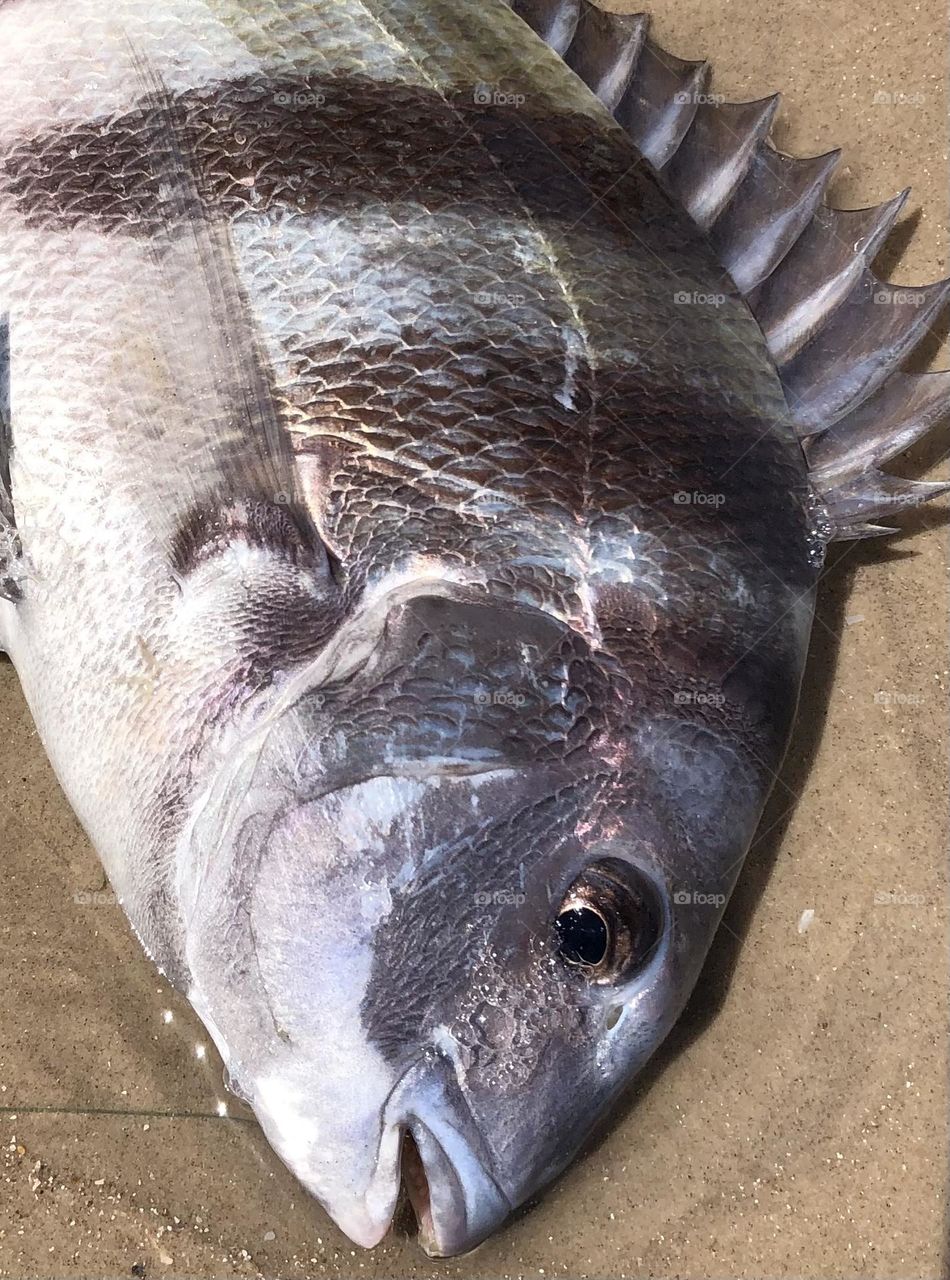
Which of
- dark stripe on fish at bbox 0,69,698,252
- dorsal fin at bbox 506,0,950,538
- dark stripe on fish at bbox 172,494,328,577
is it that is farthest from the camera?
dorsal fin at bbox 506,0,950,538

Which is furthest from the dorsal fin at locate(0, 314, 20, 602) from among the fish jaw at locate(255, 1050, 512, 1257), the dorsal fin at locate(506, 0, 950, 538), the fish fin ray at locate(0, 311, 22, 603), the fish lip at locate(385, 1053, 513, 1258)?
the dorsal fin at locate(506, 0, 950, 538)

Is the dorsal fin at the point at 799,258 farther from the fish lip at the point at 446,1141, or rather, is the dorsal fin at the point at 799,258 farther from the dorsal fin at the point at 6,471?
the dorsal fin at the point at 6,471

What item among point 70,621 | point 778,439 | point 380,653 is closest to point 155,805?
point 70,621

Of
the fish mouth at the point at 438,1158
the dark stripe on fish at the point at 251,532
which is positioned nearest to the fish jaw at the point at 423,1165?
the fish mouth at the point at 438,1158

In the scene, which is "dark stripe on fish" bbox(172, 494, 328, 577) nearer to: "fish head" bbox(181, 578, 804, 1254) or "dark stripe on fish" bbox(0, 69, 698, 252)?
"fish head" bbox(181, 578, 804, 1254)

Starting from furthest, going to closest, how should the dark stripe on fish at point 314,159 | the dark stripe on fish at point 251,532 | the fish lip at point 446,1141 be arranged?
the dark stripe on fish at point 314,159 → the dark stripe on fish at point 251,532 → the fish lip at point 446,1141

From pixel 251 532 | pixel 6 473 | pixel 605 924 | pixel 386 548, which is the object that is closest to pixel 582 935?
pixel 605 924

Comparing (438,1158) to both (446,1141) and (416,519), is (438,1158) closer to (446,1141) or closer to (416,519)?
(446,1141)

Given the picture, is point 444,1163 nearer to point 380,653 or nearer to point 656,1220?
point 380,653
